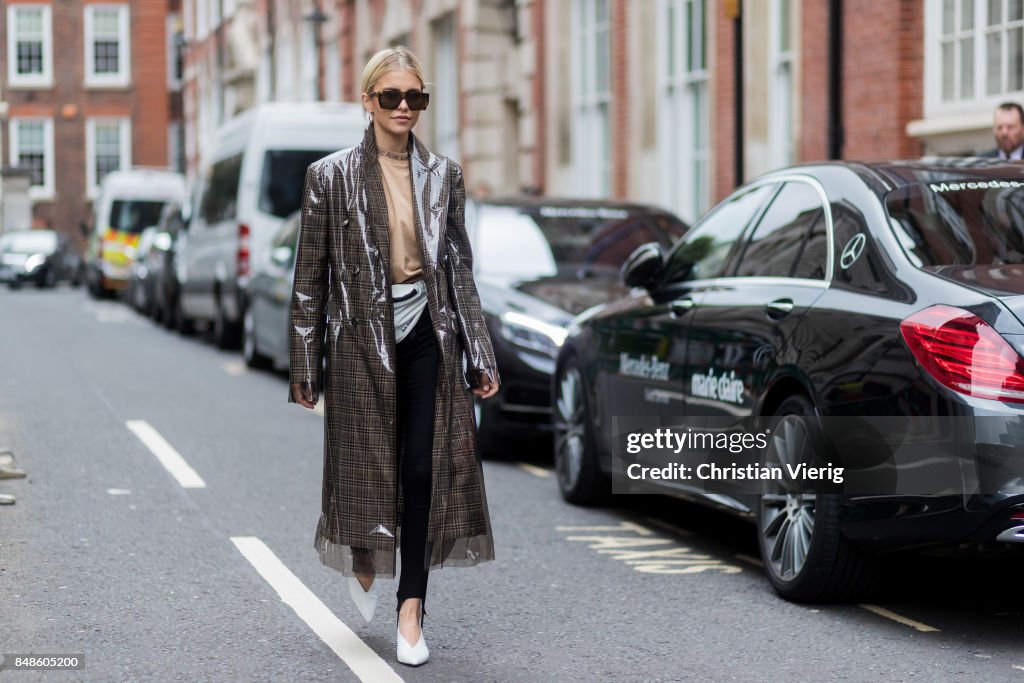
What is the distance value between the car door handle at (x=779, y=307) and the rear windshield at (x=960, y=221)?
0.52 meters

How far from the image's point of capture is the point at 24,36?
64562 mm

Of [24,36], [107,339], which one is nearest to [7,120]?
[24,36]

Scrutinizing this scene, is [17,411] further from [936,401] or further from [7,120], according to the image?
[7,120]

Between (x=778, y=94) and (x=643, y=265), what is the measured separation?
33.3 feet

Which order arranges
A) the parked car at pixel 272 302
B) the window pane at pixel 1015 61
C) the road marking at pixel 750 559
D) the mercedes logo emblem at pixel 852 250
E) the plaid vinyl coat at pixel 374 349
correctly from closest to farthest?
the plaid vinyl coat at pixel 374 349 → the mercedes logo emblem at pixel 852 250 → the road marking at pixel 750 559 → the window pane at pixel 1015 61 → the parked car at pixel 272 302

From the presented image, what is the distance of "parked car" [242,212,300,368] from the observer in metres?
16.1

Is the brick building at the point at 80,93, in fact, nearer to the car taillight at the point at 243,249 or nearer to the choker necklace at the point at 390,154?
the car taillight at the point at 243,249

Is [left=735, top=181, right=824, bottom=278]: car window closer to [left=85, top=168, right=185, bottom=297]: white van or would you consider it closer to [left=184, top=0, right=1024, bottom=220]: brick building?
[left=184, top=0, right=1024, bottom=220]: brick building

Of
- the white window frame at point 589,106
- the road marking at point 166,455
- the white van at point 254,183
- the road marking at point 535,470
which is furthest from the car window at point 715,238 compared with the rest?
the white window frame at point 589,106

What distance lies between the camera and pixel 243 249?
19.2m

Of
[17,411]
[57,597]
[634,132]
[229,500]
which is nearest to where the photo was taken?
[57,597]

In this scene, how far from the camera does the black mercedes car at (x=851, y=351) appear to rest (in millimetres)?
5664

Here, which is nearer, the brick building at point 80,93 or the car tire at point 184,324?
the car tire at point 184,324

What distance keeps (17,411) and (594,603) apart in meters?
7.60
